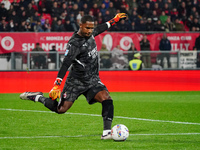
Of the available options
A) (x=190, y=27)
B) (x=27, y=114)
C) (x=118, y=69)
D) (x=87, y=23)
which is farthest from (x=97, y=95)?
(x=190, y=27)

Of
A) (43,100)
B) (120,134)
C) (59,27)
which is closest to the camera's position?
(120,134)

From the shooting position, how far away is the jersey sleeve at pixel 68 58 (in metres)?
7.72

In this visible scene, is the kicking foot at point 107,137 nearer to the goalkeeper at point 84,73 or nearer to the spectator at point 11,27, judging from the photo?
the goalkeeper at point 84,73

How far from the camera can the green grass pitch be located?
7266 millimetres

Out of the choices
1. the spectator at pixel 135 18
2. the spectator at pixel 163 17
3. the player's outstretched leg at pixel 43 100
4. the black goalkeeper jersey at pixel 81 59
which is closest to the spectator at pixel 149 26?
the spectator at pixel 135 18

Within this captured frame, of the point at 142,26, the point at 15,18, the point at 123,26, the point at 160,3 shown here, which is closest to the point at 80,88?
the point at 15,18

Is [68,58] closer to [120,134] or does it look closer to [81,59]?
[81,59]

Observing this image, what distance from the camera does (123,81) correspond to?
64.0ft

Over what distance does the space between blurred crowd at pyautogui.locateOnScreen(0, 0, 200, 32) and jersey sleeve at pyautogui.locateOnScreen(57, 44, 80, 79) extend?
16.2 metres

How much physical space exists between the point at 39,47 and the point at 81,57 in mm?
14662

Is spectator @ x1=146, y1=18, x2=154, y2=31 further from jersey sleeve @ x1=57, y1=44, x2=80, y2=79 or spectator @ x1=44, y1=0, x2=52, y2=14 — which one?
jersey sleeve @ x1=57, y1=44, x2=80, y2=79

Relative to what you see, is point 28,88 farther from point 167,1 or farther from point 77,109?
point 167,1

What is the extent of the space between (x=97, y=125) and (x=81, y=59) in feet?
6.86

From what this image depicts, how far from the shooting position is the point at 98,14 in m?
25.5
